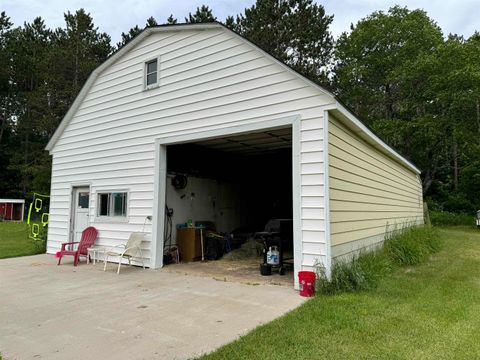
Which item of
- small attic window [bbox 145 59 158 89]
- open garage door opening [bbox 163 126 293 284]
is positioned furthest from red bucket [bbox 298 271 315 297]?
small attic window [bbox 145 59 158 89]

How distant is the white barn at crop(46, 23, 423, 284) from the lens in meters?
5.50

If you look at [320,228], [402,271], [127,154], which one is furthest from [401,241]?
[127,154]

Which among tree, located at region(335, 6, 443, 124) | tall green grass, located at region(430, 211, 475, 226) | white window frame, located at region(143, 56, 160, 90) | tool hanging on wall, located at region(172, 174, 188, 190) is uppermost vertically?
tree, located at region(335, 6, 443, 124)

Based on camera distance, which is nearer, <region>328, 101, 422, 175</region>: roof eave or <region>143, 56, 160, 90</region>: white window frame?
<region>328, 101, 422, 175</region>: roof eave

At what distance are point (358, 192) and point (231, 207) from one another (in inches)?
213

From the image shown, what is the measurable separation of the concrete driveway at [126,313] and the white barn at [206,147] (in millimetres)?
1261

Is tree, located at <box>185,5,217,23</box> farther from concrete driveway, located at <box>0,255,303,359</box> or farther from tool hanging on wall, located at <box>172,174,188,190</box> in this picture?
concrete driveway, located at <box>0,255,303,359</box>

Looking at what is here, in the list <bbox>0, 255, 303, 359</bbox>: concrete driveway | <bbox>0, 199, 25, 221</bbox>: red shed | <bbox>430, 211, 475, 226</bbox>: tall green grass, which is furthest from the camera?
<bbox>0, 199, 25, 221</bbox>: red shed

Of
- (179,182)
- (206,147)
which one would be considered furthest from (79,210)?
(206,147)

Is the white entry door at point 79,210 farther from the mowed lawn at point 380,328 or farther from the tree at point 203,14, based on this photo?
the tree at point 203,14

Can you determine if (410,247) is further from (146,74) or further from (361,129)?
(146,74)

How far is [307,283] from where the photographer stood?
16.2 feet

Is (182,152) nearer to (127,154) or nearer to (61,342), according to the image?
(127,154)

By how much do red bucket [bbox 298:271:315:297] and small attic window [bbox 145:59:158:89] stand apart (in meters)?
5.51
